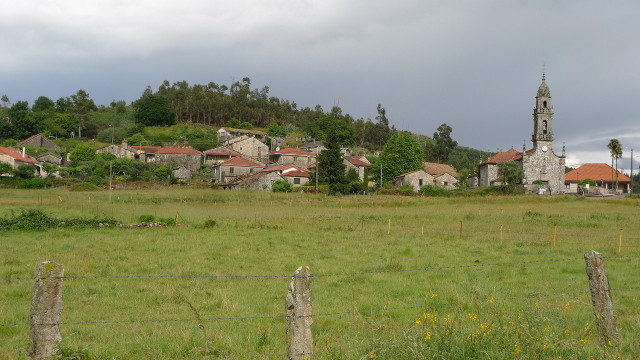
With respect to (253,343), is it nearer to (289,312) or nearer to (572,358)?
(289,312)

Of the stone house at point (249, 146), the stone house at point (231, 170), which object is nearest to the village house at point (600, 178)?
the stone house at point (231, 170)

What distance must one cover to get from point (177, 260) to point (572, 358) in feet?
49.7

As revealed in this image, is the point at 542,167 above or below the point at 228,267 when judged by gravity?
above

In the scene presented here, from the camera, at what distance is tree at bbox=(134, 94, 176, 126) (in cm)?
14425

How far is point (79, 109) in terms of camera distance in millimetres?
158000

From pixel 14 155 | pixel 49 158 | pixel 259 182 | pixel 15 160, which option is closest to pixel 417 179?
pixel 259 182

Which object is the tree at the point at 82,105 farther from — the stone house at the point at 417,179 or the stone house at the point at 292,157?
the stone house at the point at 417,179

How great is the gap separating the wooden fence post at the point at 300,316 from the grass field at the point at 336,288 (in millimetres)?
986

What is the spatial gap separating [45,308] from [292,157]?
322 ft

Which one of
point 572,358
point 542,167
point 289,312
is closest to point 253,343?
point 289,312

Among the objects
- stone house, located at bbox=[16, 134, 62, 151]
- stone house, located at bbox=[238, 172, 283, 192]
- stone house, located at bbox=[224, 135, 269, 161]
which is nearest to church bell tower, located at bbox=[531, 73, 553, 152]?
stone house, located at bbox=[238, 172, 283, 192]

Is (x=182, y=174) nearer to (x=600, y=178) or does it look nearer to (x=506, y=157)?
(x=506, y=157)

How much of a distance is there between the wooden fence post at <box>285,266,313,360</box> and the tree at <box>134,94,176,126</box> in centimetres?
14632

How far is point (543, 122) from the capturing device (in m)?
86.3
